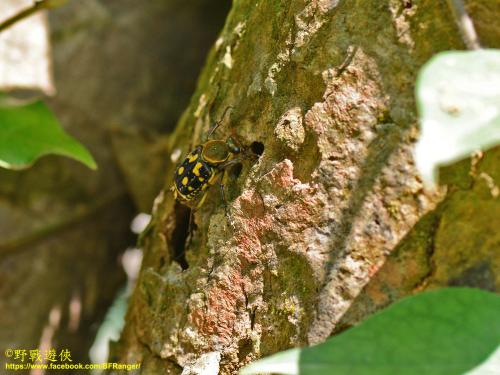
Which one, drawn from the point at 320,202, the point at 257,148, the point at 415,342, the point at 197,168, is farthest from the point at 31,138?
the point at 415,342

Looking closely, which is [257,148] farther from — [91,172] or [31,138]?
[91,172]

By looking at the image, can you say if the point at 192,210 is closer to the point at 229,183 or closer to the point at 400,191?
the point at 229,183

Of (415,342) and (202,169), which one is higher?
(202,169)

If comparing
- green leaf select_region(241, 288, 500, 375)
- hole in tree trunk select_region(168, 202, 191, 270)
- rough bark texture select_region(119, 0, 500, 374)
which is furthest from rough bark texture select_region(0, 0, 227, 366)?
green leaf select_region(241, 288, 500, 375)

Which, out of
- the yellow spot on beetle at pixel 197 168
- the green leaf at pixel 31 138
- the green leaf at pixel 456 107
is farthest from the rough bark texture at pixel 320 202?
the green leaf at pixel 31 138

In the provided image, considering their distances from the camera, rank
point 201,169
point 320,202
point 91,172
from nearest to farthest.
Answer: point 320,202
point 201,169
point 91,172

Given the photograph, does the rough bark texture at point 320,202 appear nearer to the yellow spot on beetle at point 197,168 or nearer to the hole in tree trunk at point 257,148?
the hole in tree trunk at point 257,148
